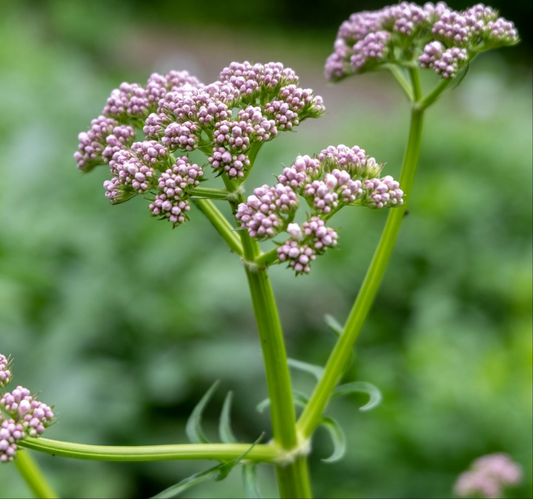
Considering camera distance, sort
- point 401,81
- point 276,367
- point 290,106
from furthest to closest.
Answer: point 401,81 → point 276,367 → point 290,106

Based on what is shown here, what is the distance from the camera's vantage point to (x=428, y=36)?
9.84ft

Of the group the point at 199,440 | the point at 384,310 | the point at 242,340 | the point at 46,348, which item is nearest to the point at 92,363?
the point at 46,348

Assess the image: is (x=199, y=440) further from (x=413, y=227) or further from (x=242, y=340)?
(x=413, y=227)

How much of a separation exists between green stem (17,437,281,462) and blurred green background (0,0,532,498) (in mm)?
2523

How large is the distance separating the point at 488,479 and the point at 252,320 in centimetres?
430

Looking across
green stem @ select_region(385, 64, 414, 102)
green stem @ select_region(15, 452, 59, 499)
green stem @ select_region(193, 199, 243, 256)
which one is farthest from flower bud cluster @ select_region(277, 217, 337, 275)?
green stem @ select_region(15, 452, 59, 499)

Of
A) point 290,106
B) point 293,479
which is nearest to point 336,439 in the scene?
point 293,479

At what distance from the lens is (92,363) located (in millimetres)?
6430

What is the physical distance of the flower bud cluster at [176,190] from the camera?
2.23 meters

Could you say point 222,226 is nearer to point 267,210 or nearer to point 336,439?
point 267,210

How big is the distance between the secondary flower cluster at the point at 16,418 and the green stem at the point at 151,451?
0.04m

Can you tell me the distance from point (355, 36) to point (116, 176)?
1534mm

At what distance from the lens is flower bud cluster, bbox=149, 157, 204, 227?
2.23 m

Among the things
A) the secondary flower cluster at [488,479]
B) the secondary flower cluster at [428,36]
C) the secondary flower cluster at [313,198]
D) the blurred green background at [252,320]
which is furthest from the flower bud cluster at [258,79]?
the secondary flower cluster at [488,479]
